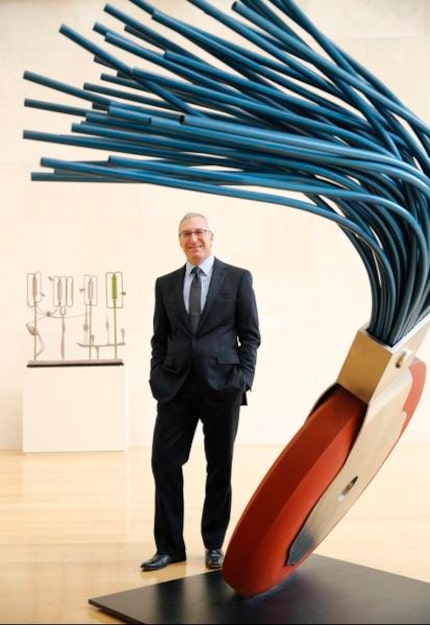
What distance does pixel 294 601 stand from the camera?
295 centimetres

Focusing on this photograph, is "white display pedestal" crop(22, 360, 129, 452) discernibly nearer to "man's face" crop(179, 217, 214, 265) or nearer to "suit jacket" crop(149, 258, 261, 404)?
"suit jacket" crop(149, 258, 261, 404)

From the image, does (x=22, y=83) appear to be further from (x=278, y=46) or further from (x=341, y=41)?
(x=278, y=46)

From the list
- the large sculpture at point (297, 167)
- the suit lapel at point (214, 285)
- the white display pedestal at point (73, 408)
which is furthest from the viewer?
the white display pedestal at point (73, 408)

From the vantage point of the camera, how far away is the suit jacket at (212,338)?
12.1 ft

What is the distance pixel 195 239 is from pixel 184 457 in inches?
35.3

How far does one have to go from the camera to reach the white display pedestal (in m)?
7.27

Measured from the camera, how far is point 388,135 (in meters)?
2.57

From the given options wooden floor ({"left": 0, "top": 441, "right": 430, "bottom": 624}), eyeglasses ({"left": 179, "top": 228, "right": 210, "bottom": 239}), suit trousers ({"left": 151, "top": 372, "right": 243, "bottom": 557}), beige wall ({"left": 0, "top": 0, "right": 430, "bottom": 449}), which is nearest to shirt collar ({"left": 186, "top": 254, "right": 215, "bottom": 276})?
eyeglasses ({"left": 179, "top": 228, "right": 210, "bottom": 239})

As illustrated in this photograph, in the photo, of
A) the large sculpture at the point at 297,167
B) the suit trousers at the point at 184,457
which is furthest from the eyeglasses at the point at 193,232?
the large sculpture at the point at 297,167

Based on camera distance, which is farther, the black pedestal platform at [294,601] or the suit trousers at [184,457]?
the suit trousers at [184,457]

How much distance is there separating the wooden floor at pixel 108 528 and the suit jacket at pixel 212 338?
29.7 inches

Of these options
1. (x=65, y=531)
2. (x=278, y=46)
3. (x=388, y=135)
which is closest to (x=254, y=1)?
(x=278, y=46)

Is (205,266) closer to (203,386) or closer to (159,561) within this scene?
(203,386)

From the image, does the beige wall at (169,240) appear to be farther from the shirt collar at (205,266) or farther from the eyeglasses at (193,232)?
the eyeglasses at (193,232)
